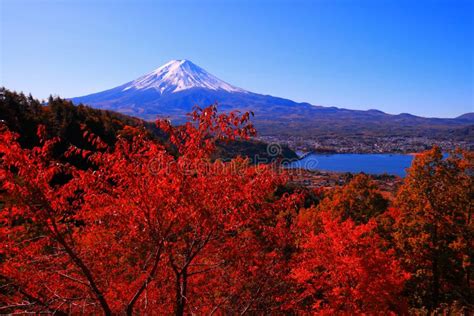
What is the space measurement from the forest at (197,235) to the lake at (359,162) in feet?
366

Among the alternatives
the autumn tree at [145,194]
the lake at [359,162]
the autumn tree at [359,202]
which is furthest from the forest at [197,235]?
the lake at [359,162]

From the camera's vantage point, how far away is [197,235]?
7375mm

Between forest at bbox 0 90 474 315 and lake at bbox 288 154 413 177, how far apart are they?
366 feet

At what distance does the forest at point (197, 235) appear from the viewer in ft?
20.2

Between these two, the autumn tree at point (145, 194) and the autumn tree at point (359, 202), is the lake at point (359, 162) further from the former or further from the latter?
the autumn tree at point (145, 194)

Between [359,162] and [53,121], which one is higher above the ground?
Result: [53,121]

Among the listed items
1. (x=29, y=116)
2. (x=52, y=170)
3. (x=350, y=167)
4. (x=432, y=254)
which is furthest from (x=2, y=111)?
(x=350, y=167)

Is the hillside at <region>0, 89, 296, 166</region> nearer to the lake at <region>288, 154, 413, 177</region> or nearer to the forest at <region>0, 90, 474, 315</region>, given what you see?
the forest at <region>0, 90, 474, 315</region>

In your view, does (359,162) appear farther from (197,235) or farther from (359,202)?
(197,235)

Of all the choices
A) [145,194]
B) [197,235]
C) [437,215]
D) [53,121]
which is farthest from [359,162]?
[145,194]

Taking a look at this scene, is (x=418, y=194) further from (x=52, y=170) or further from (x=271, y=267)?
(x=52, y=170)

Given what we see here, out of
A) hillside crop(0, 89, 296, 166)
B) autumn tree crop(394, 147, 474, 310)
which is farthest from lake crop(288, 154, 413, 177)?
autumn tree crop(394, 147, 474, 310)

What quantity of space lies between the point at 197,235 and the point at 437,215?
11911 mm

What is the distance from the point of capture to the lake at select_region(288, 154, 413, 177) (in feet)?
427
